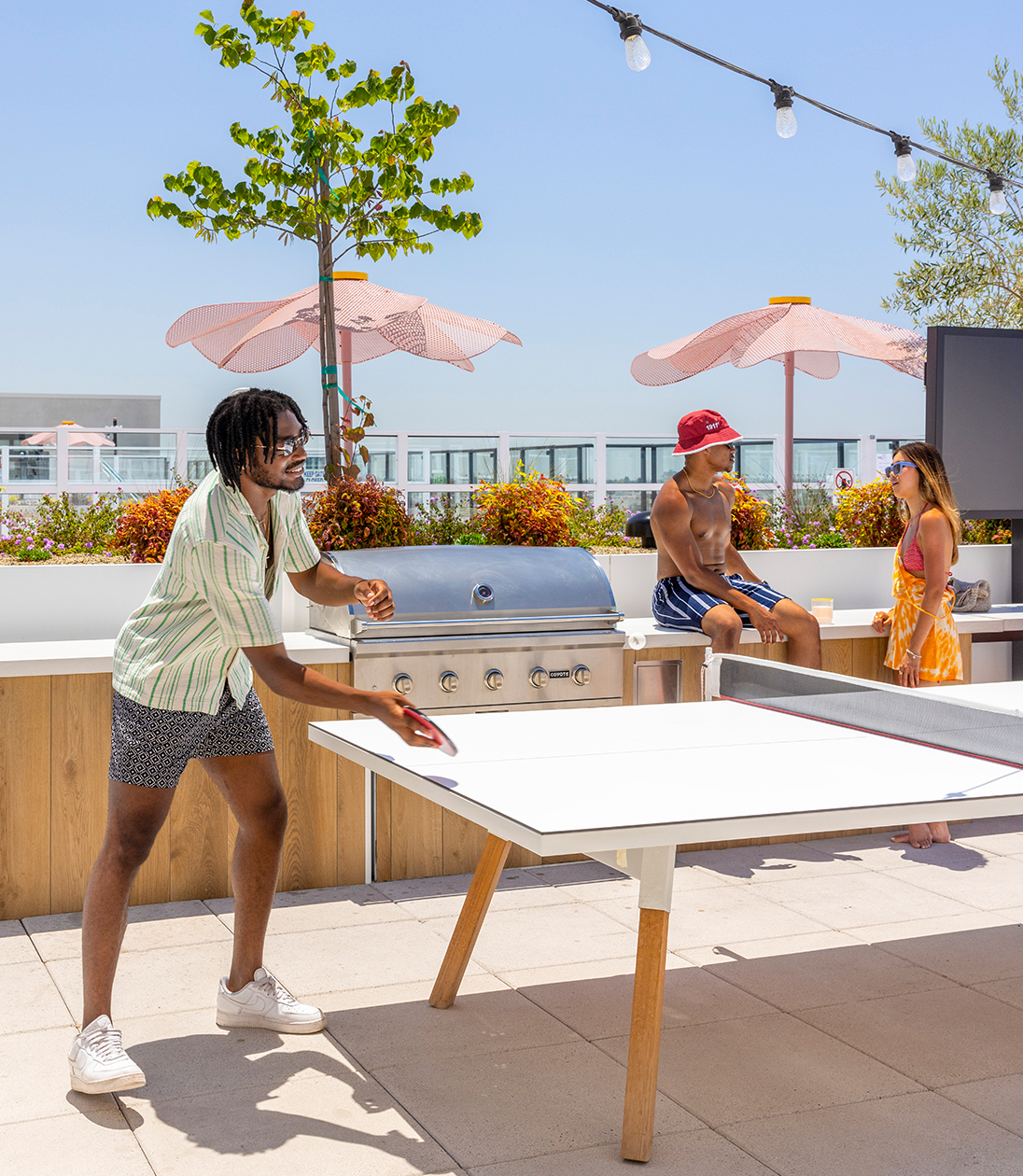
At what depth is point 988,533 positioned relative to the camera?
7.34 m

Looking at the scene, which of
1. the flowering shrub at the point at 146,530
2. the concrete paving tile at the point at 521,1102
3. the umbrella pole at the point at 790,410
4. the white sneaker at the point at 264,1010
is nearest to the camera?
the concrete paving tile at the point at 521,1102

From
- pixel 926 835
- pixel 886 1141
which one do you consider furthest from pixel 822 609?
pixel 886 1141

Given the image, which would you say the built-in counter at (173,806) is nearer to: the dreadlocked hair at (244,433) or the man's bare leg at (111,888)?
the man's bare leg at (111,888)

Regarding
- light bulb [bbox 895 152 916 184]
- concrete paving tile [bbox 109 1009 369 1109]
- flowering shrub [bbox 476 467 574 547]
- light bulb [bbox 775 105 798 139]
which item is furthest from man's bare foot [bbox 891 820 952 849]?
light bulb [bbox 895 152 916 184]

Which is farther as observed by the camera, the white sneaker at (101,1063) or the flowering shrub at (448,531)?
the flowering shrub at (448,531)

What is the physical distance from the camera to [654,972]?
8.15 feet

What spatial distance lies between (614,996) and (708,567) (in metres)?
2.14

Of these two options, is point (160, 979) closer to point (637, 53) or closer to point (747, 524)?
point (747, 524)

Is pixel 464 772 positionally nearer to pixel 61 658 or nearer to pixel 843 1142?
pixel 843 1142

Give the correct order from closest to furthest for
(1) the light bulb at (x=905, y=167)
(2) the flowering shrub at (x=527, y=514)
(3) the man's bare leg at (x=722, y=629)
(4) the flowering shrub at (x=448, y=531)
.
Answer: (3) the man's bare leg at (x=722, y=629) < (2) the flowering shrub at (x=527, y=514) < (4) the flowering shrub at (x=448, y=531) < (1) the light bulb at (x=905, y=167)

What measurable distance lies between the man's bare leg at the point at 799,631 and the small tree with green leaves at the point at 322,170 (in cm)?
230

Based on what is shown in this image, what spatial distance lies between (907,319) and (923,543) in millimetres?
8875

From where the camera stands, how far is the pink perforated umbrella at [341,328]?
29.9 ft

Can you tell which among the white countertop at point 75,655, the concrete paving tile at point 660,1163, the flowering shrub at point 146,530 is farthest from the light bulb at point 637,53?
the concrete paving tile at point 660,1163
